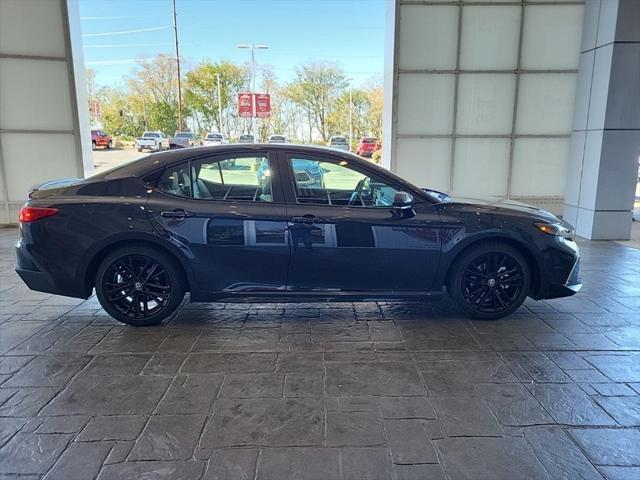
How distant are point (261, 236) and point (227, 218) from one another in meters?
0.31

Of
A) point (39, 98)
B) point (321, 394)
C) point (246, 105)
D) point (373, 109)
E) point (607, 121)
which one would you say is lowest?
point (321, 394)

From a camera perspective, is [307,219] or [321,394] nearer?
[321,394]

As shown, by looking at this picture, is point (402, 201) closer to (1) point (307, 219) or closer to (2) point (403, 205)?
(2) point (403, 205)

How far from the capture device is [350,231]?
3.79 metres

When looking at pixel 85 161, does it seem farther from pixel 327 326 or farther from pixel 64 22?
pixel 327 326

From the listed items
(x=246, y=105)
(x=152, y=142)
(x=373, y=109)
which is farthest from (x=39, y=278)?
(x=152, y=142)

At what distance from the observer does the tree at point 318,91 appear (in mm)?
26938

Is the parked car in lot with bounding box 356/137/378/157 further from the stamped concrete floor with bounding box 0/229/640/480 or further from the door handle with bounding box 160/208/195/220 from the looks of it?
the door handle with bounding box 160/208/195/220

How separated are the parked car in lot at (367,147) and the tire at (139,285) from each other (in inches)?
831

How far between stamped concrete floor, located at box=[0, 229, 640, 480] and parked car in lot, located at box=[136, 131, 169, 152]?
27.8 m

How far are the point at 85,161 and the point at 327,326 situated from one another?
6.78 m

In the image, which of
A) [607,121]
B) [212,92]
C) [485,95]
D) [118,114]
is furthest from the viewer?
[118,114]

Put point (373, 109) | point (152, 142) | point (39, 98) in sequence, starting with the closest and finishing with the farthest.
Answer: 1. point (39, 98)
2. point (373, 109)
3. point (152, 142)

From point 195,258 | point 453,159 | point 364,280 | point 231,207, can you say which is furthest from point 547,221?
point 453,159
